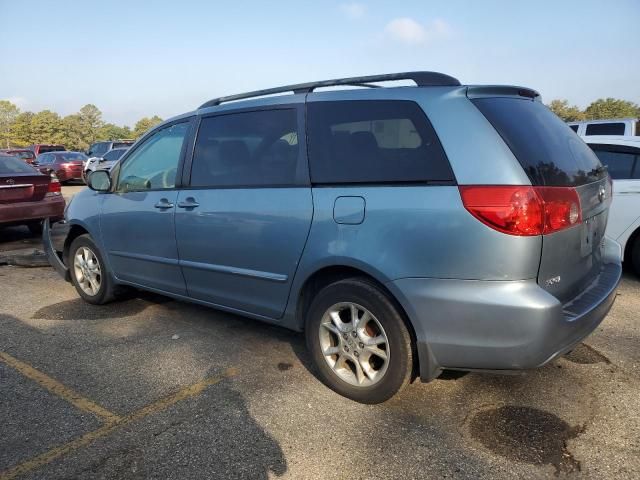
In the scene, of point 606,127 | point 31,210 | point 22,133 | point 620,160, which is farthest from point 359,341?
point 22,133

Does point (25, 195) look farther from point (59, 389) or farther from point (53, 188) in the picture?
point (59, 389)

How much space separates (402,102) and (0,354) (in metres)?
3.36

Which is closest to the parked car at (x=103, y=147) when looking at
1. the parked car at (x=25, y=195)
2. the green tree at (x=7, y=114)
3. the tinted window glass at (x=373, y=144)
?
the parked car at (x=25, y=195)

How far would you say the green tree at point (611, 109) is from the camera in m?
45.1

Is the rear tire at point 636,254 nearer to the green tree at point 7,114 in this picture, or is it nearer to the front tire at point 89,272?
the front tire at point 89,272

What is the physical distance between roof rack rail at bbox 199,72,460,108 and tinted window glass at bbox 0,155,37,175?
5.42 metres

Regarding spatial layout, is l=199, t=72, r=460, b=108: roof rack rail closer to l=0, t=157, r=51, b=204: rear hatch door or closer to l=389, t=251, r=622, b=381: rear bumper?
l=389, t=251, r=622, b=381: rear bumper

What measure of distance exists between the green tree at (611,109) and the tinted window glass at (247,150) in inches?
1919

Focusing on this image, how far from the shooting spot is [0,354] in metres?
3.78

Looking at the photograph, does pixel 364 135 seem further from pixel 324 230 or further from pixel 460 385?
pixel 460 385

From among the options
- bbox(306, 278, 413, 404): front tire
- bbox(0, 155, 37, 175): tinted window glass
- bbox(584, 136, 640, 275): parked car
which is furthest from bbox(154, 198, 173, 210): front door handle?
bbox(0, 155, 37, 175): tinted window glass

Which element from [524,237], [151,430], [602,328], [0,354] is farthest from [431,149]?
[0,354]

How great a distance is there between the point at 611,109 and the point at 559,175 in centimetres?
5078

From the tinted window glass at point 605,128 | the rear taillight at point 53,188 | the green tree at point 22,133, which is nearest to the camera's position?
the rear taillight at point 53,188
